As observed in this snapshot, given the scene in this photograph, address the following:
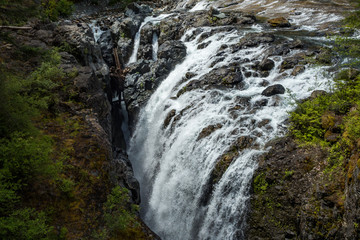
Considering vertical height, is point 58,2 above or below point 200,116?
above

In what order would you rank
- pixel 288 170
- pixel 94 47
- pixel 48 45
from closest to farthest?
pixel 288 170 → pixel 48 45 → pixel 94 47

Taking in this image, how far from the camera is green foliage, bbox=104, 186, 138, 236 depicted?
304 inches

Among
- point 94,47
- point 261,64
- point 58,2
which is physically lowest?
point 261,64

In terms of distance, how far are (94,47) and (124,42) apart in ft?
18.1

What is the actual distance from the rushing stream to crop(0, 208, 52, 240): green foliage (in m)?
5.85

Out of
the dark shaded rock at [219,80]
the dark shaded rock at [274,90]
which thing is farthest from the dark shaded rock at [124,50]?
the dark shaded rock at [274,90]

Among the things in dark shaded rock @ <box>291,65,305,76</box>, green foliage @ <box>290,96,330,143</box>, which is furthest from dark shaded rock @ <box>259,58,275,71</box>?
green foliage @ <box>290,96,330,143</box>

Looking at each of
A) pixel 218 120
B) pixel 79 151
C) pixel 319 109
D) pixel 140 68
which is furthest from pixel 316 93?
pixel 140 68

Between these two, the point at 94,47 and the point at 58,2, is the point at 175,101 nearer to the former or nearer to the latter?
the point at 94,47

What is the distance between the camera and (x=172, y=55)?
18.9 m

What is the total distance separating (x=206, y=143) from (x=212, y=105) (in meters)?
2.72

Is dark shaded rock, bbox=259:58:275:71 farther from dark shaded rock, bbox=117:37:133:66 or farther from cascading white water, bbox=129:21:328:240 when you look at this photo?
dark shaded rock, bbox=117:37:133:66

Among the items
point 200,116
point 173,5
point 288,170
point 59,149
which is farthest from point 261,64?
point 173,5

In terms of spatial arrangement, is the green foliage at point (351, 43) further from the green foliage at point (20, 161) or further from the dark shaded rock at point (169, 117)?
the green foliage at point (20, 161)
